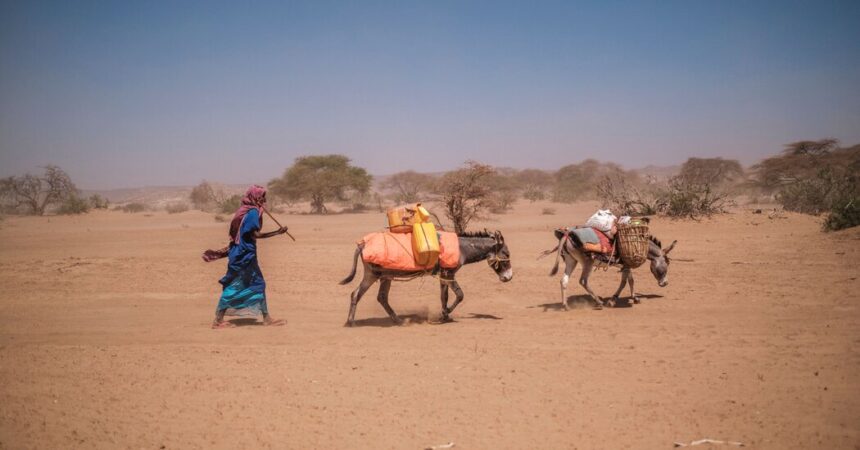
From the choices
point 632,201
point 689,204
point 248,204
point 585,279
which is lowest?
point 585,279

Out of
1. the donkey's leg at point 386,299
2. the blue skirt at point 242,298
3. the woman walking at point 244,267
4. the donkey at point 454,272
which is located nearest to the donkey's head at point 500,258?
the donkey at point 454,272

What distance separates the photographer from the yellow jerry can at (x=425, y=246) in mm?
8266

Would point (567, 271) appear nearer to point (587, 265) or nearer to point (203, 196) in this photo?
point (587, 265)

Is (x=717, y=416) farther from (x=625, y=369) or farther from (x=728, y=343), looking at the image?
(x=728, y=343)

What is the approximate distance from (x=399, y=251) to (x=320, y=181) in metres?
33.2

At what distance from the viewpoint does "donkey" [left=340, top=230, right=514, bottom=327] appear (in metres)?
8.65

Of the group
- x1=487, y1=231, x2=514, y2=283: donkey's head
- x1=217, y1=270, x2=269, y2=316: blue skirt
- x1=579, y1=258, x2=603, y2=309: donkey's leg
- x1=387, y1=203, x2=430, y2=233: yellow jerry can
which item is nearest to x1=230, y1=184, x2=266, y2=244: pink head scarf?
x1=217, y1=270, x2=269, y2=316: blue skirt

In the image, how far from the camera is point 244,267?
28.1 feet

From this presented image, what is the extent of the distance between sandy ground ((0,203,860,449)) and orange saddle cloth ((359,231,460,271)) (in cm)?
102

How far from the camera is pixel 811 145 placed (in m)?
34.8

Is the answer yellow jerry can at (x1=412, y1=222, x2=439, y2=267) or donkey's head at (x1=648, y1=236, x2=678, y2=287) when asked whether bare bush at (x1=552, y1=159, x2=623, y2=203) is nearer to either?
donkey's head at (x1=648, y1=236, x2=678, y2=287)

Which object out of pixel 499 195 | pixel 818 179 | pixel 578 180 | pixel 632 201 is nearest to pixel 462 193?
pixel 632 201

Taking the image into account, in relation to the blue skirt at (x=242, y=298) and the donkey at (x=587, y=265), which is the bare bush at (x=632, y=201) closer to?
the donkey at (x=587, y=265)

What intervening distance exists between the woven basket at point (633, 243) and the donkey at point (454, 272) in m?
2.14
